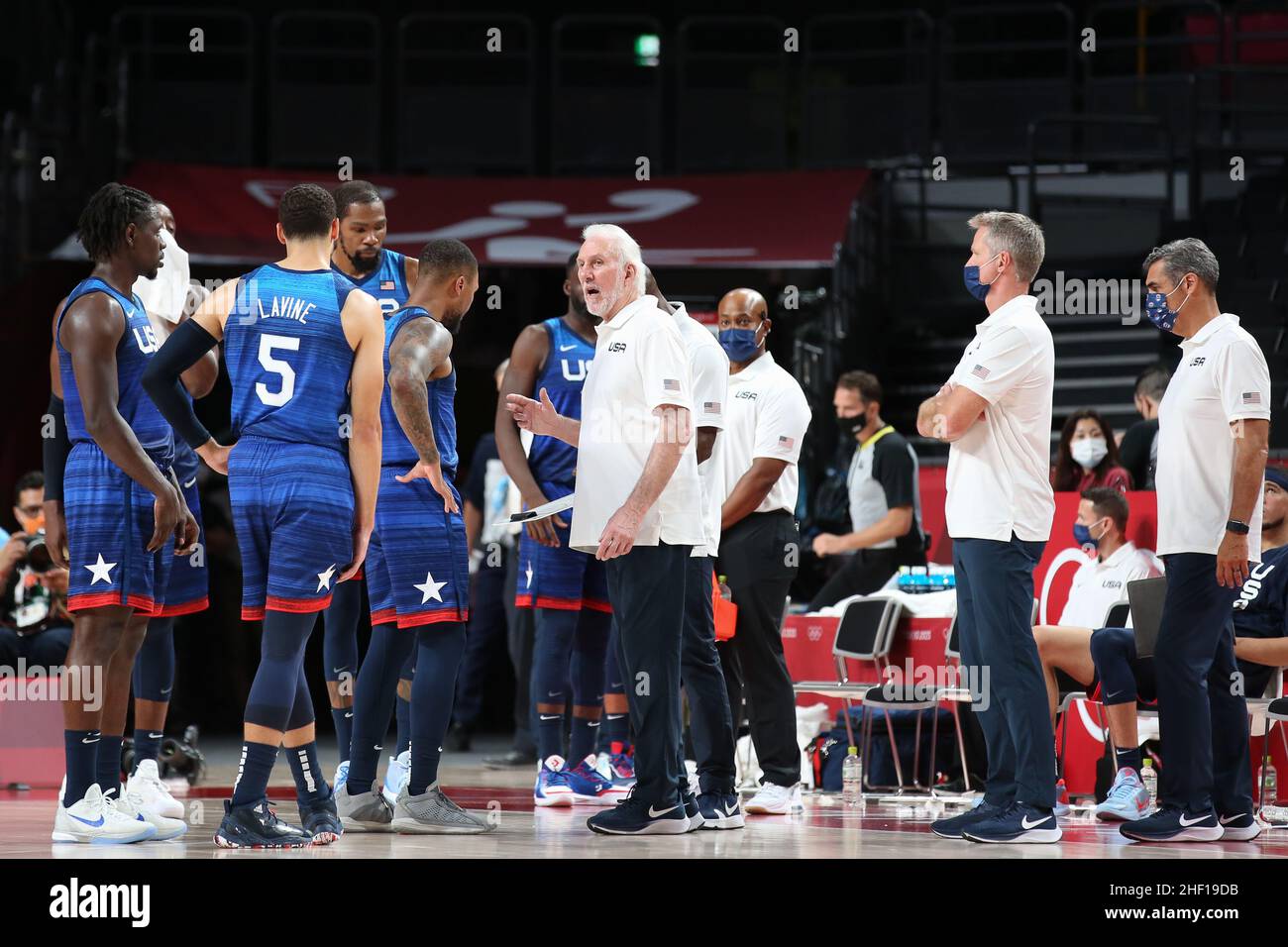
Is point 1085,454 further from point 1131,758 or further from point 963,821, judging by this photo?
point 963,821

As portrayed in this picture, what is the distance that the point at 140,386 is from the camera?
5148 millimetres

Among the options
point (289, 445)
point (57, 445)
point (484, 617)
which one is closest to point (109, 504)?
point (57, 445)

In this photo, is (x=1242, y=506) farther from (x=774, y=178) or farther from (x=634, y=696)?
(x=774, y=178)

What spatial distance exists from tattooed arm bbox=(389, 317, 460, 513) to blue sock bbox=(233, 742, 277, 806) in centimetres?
107

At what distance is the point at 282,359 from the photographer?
4.75 metres

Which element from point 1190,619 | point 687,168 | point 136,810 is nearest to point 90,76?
point 687,168

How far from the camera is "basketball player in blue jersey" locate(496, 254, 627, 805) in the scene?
21.5 ft

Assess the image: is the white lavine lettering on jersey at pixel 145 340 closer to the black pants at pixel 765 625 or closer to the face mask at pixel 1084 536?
the black pants at pixel 765 625

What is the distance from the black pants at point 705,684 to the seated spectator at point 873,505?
3036mm

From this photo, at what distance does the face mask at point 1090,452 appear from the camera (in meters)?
8.32

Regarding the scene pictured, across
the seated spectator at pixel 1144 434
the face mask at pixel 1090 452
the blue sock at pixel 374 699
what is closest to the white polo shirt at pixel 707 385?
the blue sock at pixel 374 699

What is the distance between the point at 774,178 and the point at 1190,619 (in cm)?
745

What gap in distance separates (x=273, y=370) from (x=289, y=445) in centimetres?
22

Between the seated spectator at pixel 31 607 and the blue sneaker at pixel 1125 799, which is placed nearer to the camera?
the blue sneaker at pixel 1125 799
